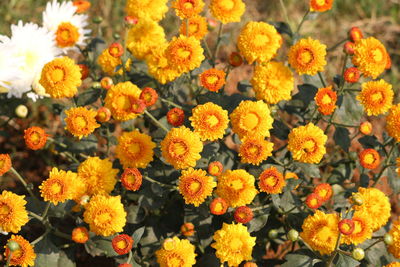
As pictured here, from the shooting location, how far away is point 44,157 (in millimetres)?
3754

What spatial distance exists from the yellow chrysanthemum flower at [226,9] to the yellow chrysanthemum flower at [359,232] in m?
1.25

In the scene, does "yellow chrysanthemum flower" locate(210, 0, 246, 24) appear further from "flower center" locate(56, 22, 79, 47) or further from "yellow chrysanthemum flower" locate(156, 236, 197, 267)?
"yellow chrysanthemum flower" locate(156, 236, 197, 267)

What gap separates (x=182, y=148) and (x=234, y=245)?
517mm

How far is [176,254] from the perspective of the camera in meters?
2.28

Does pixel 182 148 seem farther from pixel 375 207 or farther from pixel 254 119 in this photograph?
pixel 375 207

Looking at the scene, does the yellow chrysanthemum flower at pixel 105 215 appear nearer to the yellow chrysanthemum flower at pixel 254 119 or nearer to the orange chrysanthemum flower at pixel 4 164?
the orange chrysanthemum flower at pixel 4 164

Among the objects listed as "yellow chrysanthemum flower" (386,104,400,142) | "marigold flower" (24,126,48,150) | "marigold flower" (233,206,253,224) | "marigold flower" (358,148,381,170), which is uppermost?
"marigold flower" (24,126,48,150)

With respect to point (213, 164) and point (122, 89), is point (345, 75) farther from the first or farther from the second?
point (122, 89)

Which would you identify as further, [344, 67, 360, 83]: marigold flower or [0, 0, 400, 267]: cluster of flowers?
[344, 67, 360, 83]: marigold flower

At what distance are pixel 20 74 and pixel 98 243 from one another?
107 cm

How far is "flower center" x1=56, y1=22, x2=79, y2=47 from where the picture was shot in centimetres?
288

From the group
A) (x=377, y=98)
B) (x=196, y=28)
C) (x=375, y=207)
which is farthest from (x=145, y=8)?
(x=375, y=207)

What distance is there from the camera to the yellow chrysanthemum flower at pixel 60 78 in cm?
248

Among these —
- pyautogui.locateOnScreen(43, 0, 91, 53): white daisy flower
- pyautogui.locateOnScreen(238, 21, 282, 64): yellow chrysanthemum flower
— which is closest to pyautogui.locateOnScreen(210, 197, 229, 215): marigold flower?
pyautogui.locateOnScreen(238, 21, 282, 64): yellow chrysanthemum flower
